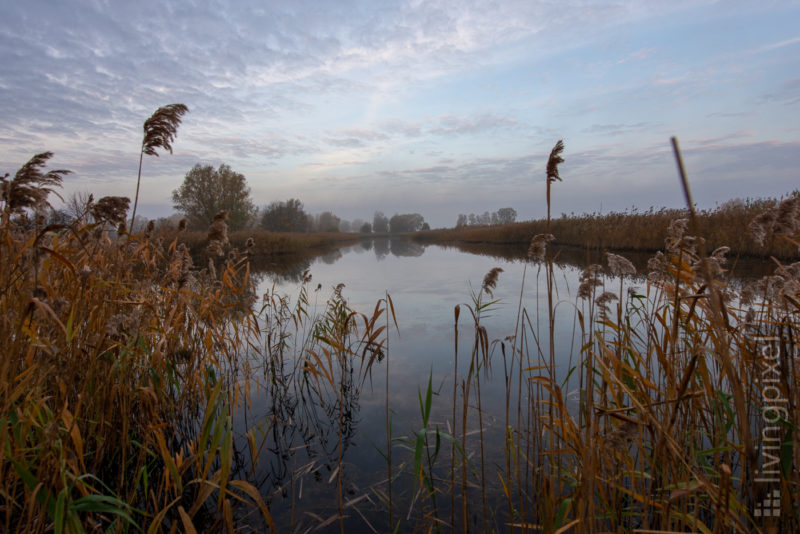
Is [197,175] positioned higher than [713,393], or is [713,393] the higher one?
[197,175]

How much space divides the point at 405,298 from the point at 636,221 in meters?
10.1

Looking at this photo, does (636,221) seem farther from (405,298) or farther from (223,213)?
(223,213)

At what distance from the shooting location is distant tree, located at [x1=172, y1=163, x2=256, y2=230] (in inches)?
1169

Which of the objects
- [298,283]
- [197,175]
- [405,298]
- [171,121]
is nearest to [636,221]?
[405,298]

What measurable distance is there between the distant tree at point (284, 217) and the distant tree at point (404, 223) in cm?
4513

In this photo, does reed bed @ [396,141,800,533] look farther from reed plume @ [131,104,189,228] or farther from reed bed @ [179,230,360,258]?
reed bed @ [179,230,360,258]

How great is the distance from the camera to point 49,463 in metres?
1.33

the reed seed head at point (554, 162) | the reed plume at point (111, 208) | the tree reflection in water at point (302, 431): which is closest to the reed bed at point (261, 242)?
the tree reflection in water at point (302, 431)

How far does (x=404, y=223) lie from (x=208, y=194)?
202ft

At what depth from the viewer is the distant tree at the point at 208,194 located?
29703 millimetres

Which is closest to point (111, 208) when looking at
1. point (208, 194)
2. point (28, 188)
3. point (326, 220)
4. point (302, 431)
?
point (28, 188)

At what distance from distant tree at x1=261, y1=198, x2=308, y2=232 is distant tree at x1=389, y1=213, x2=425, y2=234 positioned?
148ft

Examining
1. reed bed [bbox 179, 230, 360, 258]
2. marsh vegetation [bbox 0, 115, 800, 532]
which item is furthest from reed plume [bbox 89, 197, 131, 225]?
reed bed [bbox 179, 230, 360, 258]

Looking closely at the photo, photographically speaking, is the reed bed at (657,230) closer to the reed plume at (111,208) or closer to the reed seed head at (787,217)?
the reed seed head at (787,217)
